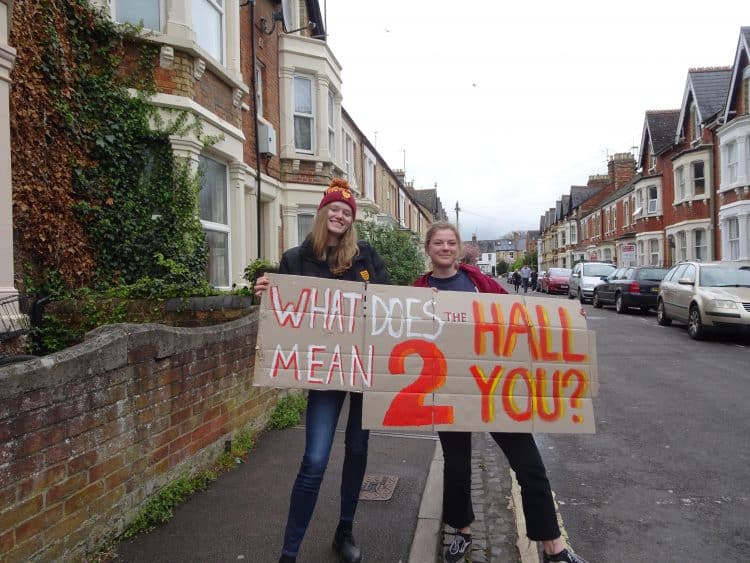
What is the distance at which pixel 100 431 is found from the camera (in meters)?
3.17


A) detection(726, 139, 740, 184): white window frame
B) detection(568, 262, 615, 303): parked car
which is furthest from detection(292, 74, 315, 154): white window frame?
detection(726, 139, 740, 184): white window frame

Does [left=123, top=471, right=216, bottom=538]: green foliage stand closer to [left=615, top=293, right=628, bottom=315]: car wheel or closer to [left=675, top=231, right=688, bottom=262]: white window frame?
[left=615, top=293, right=628, bottom=315]: car wheel

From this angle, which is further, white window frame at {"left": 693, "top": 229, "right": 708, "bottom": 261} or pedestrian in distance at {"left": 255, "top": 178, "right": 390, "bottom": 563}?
white window frame at {"left": 693, "top": 229, "right": 708, "bottom": 261}

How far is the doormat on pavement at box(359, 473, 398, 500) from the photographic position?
415 centimetres

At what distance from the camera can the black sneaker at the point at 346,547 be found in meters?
3.16

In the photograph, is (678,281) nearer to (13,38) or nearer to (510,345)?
(510,345)

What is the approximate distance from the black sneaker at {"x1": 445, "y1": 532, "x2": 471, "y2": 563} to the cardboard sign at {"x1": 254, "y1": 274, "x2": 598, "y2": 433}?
0.67 m

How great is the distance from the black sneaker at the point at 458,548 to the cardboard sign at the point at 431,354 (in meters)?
0.67

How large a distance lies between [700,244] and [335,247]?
29.2 metres

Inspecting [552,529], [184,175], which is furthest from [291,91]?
[552,529]

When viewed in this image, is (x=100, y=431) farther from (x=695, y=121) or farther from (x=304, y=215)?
(x=695, y=121)

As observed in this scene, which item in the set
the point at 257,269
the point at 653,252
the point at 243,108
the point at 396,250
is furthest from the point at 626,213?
the point at 257,269

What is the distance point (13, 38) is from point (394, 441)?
5407 millimetres

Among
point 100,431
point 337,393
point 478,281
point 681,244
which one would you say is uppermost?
point 681,244
